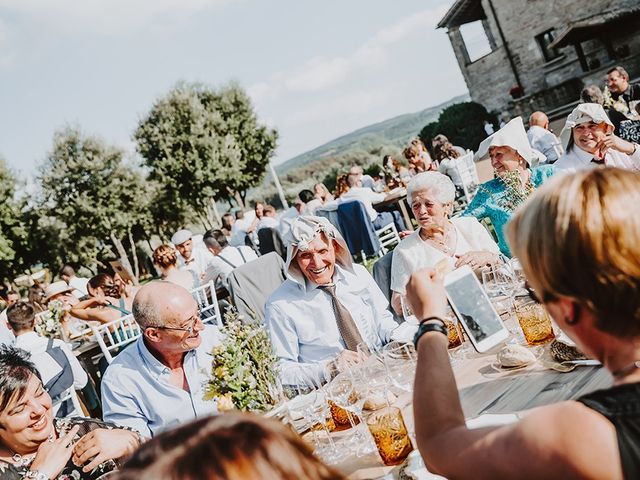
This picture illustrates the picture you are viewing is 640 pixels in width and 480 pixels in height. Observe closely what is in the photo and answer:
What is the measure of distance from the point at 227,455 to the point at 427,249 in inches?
115

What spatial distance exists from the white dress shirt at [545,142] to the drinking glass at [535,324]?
6.63 metres

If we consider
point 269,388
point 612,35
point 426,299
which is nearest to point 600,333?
point 426,299

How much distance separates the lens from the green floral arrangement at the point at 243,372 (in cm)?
192

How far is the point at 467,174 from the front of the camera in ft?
31.6

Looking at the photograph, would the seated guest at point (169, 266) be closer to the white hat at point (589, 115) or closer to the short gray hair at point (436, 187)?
the short gray hair at point (436, 187)

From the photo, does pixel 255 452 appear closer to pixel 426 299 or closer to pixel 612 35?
pixel 426 299

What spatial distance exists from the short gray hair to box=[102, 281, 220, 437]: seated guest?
5.69 ft

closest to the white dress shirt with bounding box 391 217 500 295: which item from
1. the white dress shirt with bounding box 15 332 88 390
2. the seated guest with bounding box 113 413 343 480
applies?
the seated guest with bounding box 113 413 343 480

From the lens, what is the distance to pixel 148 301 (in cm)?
271


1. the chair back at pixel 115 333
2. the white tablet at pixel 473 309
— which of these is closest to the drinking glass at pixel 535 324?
the white tablet at pixel 473 309

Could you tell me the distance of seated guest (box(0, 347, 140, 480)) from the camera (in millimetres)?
2140

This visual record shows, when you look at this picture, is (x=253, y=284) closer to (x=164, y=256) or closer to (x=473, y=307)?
(x=164, y=256)

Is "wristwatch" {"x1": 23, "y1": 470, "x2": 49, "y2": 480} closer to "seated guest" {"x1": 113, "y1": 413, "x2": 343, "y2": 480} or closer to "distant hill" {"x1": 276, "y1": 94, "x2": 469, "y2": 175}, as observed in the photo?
"seated guest" {"x1": 113, "y1": 413, "x2": 343, "y2": 480}

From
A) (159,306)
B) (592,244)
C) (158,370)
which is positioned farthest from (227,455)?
(158,370)
